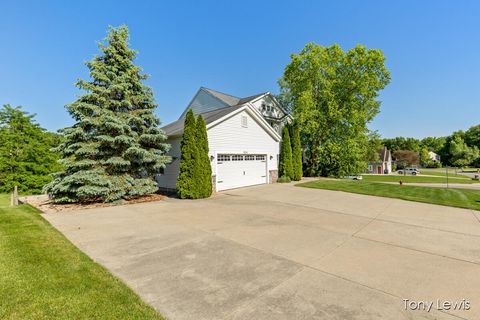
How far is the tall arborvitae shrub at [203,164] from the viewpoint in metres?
10.5

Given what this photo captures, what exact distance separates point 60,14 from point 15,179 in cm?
1167

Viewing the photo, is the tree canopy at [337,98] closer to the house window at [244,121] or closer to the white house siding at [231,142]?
the white house siding at [231,142]

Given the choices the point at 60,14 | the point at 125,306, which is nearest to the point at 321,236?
the point at 125,306

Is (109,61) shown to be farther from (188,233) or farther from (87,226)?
(188,233)

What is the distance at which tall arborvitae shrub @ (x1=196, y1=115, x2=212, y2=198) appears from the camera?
10531 mm

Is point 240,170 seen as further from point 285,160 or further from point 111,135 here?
point 111,135

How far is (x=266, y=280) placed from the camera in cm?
318

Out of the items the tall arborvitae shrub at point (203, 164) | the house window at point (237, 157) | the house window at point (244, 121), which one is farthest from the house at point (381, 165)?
the tall arborvitae shrub at point (203, 164)

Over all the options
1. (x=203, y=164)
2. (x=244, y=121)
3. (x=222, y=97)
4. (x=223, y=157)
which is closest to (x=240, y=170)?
(x=223, y=157)

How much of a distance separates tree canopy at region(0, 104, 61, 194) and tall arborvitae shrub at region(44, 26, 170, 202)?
8044 millimetres

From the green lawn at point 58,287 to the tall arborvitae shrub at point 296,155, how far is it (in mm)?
15249

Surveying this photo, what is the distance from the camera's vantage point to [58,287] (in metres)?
2.86

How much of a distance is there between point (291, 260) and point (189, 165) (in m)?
7.64

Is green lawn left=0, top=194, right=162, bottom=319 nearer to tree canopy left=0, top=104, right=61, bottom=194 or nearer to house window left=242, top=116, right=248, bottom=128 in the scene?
house window left=242, top=116, right=248, bottom=128
